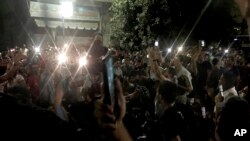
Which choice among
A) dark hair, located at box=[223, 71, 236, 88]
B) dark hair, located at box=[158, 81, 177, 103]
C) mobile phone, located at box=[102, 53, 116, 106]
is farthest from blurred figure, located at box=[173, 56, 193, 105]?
mobile phone, located at box=[102, 53, 116, 106]

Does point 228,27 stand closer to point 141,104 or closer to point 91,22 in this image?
point 91,22

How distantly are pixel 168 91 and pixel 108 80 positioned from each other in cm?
323

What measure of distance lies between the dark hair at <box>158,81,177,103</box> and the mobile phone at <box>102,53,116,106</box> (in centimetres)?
307

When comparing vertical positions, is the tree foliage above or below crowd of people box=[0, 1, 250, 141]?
above

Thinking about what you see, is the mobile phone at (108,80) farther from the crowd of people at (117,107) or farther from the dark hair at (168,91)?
the dark hair at (168,91)

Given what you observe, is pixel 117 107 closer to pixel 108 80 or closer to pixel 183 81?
pixel 108 80

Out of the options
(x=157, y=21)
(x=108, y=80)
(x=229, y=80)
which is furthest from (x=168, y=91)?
(x=157, y=21)

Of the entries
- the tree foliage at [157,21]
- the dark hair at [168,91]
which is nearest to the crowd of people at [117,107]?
the dark hair at [168,91]

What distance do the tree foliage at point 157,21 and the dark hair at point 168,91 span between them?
58.7 ft

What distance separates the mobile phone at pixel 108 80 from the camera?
1.85 m

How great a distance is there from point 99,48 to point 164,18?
68.4 feet

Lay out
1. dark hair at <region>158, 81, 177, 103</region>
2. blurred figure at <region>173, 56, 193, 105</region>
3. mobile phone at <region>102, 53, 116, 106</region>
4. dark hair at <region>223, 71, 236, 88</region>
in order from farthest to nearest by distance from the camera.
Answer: blurred figure at <region>173, 56, 193, 105</region> → dark hair at <region>223, 71, 236, 88</region> → dark hair at <region>158, 81, 177, 103</region> → mobile phone at <region>102, 53, 116, 106</region>

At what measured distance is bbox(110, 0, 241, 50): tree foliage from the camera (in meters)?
22.9

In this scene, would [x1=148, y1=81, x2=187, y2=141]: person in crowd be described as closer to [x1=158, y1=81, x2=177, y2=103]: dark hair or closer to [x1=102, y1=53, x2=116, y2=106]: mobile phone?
[x1=158, y1=81, x2=177, y2=103]: dark hair
